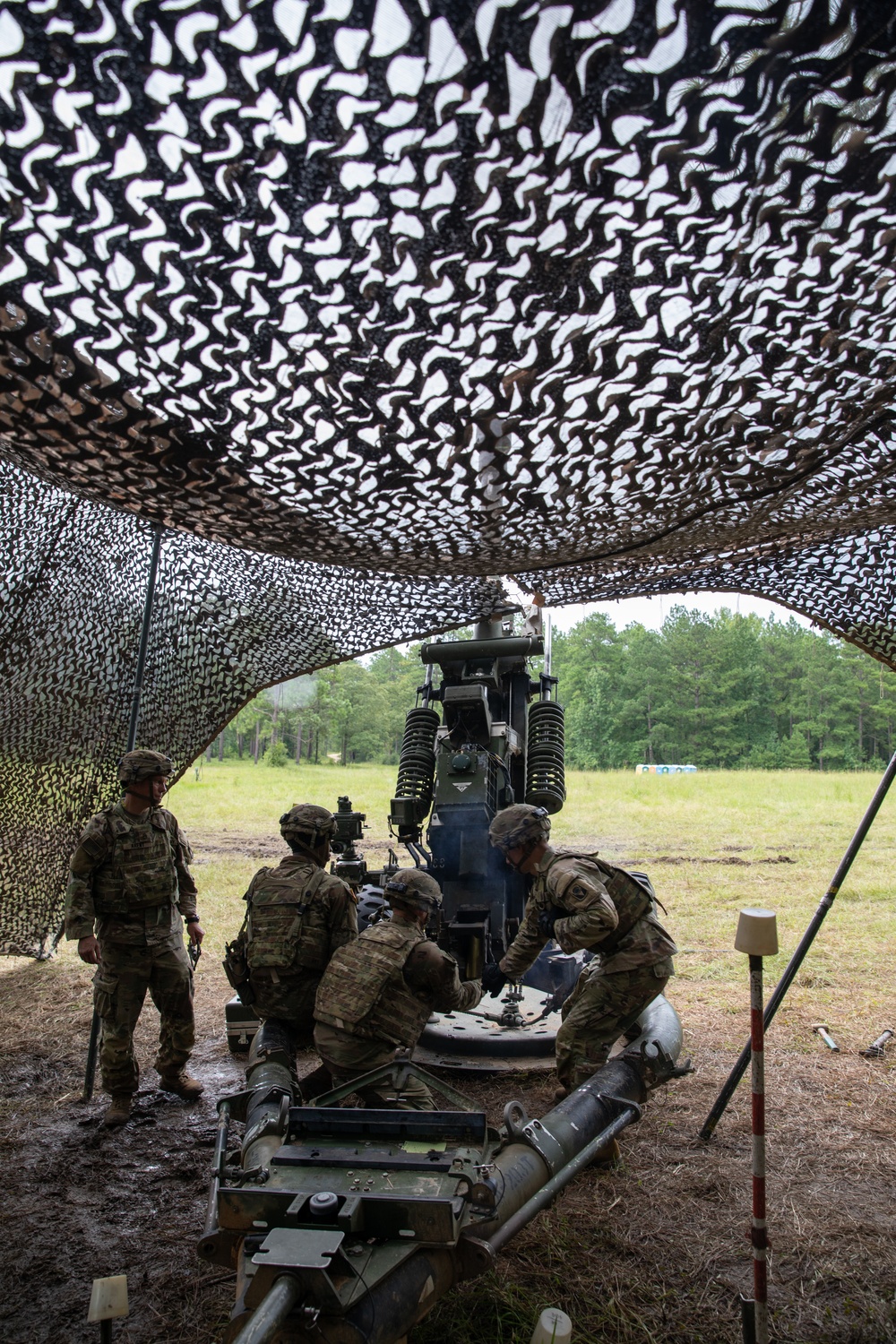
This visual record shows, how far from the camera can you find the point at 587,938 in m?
3.86

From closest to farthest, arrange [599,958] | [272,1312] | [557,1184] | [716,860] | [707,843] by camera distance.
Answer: [272,1312] < [557,1184] < [599,958] < [716,860] < [707,843]

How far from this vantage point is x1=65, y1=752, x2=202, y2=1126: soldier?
14.5 feet

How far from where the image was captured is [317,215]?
2.06 meters

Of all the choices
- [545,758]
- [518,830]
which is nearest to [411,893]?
[518,830]

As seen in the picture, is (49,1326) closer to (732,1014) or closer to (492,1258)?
(492,1258)

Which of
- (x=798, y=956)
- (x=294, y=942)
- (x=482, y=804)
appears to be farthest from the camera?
(x=482, y=804)

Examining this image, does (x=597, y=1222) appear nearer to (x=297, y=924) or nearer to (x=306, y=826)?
(x=297, y=924)

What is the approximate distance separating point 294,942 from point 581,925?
4.47 feet

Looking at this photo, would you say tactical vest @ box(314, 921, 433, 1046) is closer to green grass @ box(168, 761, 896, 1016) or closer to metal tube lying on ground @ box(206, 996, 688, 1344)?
metal tube lying on ground @ box(206, 996, 688, 1344)

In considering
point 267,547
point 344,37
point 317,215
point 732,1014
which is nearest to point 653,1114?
point 732,1014

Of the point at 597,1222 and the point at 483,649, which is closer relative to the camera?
the point at 597,1222

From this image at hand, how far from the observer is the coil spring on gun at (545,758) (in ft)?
20.8

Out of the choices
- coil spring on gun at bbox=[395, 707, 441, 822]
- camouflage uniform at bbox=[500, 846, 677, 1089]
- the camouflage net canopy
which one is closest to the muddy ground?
camouflage uniform at bbox=[500, 846, 677, 1089]

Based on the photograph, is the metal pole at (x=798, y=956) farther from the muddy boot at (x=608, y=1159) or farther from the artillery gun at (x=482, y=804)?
the artillery gun at (x=482, y=804)
